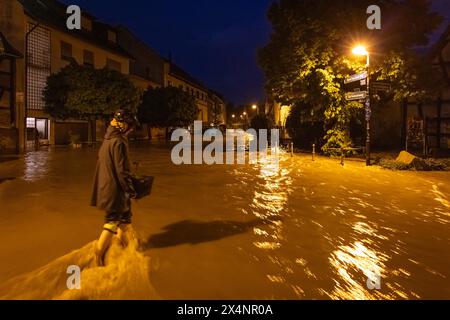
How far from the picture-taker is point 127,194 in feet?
17.9

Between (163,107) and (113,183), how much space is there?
122 ft

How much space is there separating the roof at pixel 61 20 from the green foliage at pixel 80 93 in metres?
4.03

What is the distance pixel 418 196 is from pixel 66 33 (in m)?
28.7

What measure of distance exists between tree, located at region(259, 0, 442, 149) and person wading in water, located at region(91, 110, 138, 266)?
687 inches

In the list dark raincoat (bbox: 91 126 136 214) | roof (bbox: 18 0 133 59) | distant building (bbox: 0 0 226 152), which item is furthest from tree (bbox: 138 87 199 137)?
dark raincoat (bbox: 91 126 136 214)

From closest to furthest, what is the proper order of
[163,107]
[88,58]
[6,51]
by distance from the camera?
[6,51], [88,58], [163,107]

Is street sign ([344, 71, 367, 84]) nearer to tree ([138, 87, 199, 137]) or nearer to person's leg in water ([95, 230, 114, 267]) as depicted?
person's leg in water ([95, 230, 114, 267])

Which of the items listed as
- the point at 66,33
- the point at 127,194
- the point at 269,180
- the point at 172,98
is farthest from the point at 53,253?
the point at 172,98

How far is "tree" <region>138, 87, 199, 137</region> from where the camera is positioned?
4184 cm

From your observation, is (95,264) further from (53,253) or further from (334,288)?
(334,288)

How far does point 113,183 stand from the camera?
17.3 ft

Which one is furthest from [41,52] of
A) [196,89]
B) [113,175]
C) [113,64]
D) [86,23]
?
[196,89]

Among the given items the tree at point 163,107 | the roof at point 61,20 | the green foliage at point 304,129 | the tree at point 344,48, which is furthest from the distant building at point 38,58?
the tree at point 344,48

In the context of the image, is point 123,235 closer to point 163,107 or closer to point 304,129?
point 304,129
